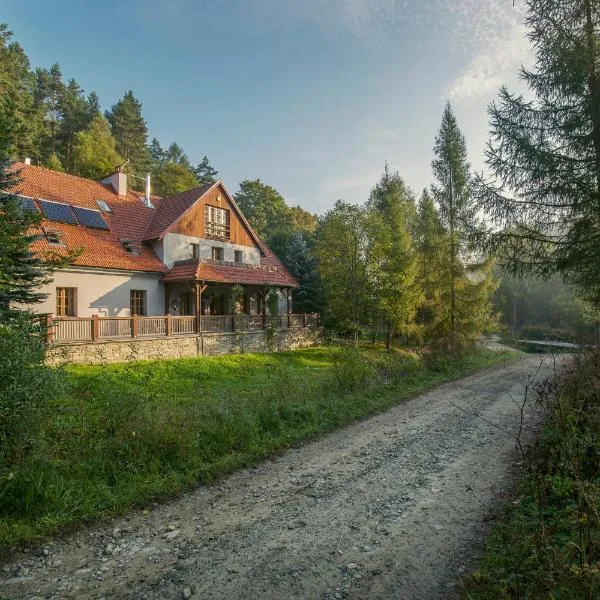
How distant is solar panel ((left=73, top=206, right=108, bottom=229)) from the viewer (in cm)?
1831

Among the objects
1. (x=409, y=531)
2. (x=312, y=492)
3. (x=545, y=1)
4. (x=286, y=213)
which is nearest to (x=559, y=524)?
(x=409, y=531)

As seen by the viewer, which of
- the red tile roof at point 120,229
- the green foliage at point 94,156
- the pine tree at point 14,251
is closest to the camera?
the pine tree at point 14,251

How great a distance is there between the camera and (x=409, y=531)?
434 cm

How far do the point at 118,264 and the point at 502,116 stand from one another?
51.7 feet

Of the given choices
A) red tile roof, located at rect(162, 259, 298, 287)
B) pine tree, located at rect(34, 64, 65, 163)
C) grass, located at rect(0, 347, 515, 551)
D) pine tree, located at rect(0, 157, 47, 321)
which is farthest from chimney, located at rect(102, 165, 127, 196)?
pine tree, located at rect(34, 64, 65, 163)

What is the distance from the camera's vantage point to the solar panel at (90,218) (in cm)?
1831

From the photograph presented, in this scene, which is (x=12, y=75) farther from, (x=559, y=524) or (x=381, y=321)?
(x=559, y=524)

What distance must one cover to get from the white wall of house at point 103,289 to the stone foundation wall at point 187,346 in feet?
8.77

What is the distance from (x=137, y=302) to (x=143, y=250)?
2.89 metres

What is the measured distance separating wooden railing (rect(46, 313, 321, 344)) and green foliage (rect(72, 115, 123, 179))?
22751 millimetres

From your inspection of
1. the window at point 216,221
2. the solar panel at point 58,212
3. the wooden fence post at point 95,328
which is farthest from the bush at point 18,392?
the window at point 216,221

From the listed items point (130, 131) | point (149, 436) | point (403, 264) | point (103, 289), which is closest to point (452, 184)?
point (403, 264)

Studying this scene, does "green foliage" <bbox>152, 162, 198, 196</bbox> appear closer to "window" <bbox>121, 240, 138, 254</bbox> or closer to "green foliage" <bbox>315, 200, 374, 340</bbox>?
"window" <bbox>121, 240, 138, 254</bbox>

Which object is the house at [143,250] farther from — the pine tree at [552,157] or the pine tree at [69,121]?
the pine tree at [69,121]
